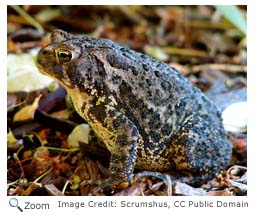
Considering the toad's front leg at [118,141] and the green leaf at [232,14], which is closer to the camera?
the toad's front leg at [118,141]

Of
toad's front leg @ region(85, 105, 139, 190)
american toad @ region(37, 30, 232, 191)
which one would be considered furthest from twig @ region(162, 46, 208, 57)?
toad's front leg @ region(85, 105, 139, 190)

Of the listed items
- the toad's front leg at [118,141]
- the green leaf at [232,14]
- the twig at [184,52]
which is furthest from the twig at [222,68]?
the toad's front leg at [118,141]

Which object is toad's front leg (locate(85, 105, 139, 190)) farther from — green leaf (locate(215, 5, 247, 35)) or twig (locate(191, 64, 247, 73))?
twig (locate(191, 64, 247, 73))

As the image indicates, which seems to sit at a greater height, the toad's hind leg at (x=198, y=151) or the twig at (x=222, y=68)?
the twig at (x=222, y=68)

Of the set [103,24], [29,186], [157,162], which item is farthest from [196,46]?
[29,186]
